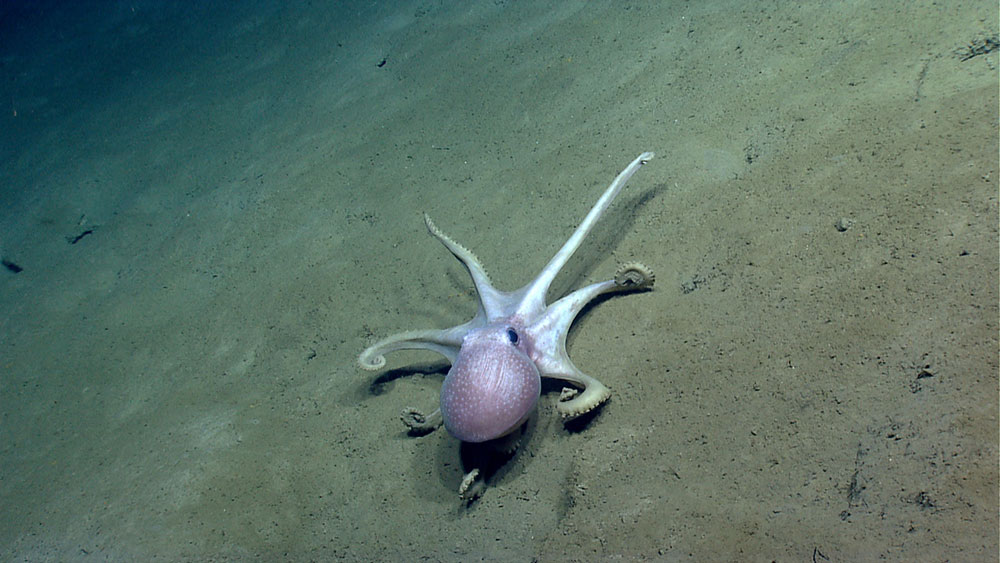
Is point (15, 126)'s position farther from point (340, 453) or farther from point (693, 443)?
point (693, 443)

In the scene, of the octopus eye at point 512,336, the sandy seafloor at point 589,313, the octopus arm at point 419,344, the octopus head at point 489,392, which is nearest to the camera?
the sandy seafloor at point 589,313

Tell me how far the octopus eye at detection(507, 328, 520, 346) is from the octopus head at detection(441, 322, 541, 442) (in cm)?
3

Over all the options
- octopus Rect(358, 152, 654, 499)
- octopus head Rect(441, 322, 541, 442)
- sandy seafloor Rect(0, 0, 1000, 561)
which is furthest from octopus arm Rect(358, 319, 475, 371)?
octopus head Rect(441, 322, 541, 442)

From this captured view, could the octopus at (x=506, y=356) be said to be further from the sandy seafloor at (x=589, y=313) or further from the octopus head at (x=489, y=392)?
the sandy seafloor at (x=589, y=313)

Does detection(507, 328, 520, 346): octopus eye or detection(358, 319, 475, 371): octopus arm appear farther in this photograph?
detection(358, 319, 475, 371): octopus arm

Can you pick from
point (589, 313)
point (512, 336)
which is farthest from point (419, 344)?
point (589, 313)

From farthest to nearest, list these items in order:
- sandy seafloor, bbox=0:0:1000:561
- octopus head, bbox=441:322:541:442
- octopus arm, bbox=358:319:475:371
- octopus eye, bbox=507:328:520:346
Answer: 1. octopus arm, bbox=358:319:475:371
2. octopus eye, bbox=507:328:520:346
3. octopus head, bbox=441:322:541:442
4. sandy seafloor, bbox=0:0:1000:561

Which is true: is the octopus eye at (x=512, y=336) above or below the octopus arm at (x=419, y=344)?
above

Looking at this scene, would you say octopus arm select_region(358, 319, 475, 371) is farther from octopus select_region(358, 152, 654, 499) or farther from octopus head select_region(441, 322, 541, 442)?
octopus head select_region(441, 322, 541, 442)

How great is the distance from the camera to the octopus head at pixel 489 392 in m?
2.29

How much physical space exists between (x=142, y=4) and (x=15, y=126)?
442 centimetres

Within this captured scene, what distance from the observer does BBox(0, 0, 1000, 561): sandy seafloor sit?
6.41ft

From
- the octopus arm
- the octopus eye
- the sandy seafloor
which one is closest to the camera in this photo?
the sandy seafloor

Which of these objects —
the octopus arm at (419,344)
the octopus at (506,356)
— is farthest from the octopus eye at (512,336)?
the octopus arm at (419,344)
